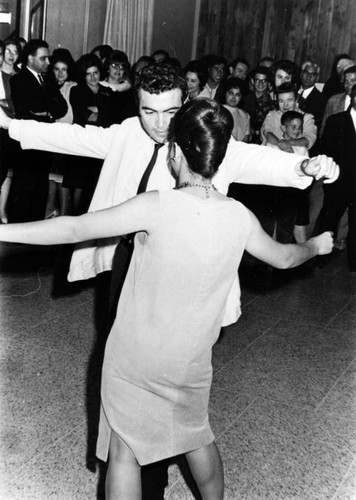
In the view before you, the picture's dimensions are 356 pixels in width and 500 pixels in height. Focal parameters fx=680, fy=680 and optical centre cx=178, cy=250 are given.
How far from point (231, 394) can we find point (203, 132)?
1.95 metres

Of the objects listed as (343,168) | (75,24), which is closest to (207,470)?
(343,168)

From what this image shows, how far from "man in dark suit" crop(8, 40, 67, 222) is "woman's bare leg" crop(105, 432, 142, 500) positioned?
4316 millimetres

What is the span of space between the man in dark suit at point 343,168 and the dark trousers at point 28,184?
2.62 metres

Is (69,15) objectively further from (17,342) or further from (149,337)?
(149,337)

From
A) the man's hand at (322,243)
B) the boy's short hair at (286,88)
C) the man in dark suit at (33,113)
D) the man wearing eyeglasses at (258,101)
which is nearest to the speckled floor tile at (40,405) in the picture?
the man's hand at (322,243)

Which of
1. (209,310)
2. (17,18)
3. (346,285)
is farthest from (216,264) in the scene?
(17,18)

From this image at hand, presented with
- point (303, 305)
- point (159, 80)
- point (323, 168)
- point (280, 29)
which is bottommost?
point (303, 305)

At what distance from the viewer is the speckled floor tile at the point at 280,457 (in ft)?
8.63

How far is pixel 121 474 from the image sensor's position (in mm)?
1885

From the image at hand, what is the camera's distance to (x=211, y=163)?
72.4 inches

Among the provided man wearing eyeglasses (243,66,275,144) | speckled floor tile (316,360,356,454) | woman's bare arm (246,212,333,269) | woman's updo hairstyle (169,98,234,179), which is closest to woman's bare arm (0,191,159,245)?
woman's updo hairstyle (169,98,234,179)

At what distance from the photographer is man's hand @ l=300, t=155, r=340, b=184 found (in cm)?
228

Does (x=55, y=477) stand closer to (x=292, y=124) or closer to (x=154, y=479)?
(x=154, y=479)

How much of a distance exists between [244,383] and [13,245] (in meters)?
2.96
